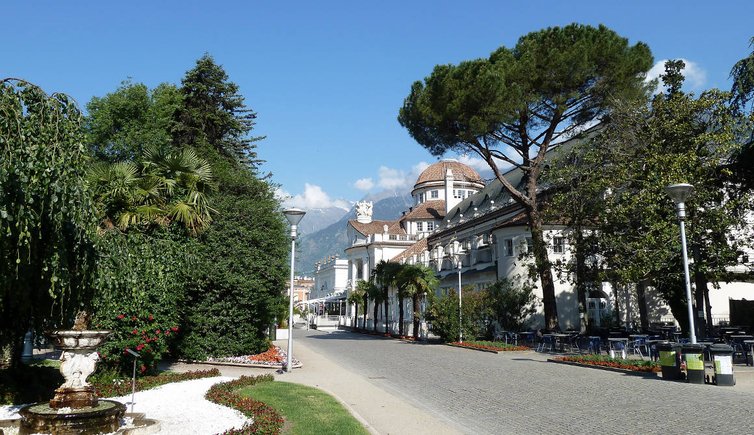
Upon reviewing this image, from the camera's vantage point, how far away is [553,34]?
2998 centimetres

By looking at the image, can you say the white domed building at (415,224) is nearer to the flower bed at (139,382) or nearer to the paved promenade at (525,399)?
the paved promenade at (525,399)

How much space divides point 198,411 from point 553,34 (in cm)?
2645

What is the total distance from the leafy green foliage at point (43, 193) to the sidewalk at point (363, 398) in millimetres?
5216

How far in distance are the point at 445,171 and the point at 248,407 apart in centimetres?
6991

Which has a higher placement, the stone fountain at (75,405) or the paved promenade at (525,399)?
the stone fountain at (75,405)

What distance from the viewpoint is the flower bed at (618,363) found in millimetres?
17206

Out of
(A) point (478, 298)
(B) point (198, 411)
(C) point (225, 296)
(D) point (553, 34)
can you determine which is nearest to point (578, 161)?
(D) point (553, 34)

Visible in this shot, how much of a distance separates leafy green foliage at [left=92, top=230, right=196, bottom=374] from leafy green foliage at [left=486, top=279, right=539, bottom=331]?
19.9 meters

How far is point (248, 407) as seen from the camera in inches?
420

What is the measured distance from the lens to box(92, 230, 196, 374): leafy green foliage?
1018 cm

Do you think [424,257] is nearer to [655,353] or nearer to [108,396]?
[655,353]

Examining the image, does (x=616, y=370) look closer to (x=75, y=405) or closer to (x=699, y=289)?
(x=699, y=289)

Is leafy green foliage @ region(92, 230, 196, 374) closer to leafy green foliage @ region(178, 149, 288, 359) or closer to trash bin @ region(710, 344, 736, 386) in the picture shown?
leafy green foliage @ region(178, 149, 288, 359)

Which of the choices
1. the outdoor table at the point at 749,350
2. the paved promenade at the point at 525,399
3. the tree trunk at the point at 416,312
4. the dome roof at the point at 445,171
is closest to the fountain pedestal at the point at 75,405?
the paved promenade at the point at 525,399
